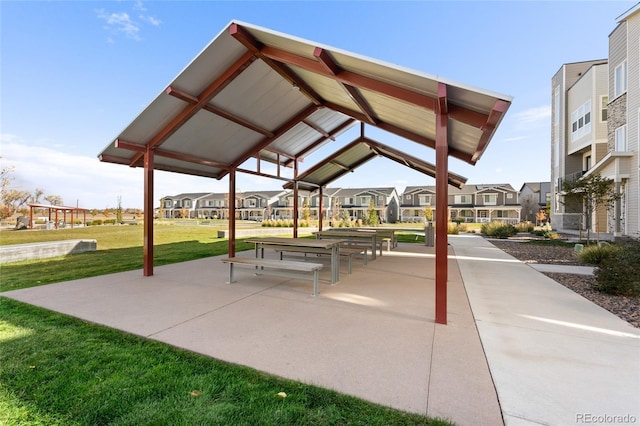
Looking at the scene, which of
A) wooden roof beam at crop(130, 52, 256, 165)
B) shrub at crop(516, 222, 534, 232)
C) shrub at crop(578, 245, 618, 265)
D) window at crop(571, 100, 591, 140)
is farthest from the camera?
shrub at crop(516, 222, 534, 232)

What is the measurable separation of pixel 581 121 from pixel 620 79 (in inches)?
296

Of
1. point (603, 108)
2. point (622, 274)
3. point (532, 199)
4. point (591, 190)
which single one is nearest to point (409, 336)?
point (622, 274)

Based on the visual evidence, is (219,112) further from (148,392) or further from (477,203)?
(477,203)

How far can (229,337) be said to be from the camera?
3684mm

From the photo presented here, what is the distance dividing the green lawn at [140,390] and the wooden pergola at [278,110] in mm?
2738

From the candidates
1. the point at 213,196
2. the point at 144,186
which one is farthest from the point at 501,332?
the point at 213,196

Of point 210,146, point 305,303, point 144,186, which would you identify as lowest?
point 305,303

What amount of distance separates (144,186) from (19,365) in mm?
5204

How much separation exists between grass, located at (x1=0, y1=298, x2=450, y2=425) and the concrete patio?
233 millimetres

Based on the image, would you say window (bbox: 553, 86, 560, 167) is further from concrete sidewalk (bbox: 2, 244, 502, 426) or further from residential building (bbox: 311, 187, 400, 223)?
concrete sidewalk (bbox: 2, 244, 502, 426)

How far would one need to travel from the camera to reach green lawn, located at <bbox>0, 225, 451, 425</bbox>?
2.19 meters

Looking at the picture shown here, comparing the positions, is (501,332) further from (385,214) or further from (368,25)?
(385,214)

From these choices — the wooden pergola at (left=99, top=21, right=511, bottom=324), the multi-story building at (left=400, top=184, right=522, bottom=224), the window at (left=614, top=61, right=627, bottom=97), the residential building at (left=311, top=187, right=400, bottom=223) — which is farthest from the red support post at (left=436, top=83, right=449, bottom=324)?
the residential building at (left=311, top=187, right=400, bottom=223)

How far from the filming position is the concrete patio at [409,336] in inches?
98.1
